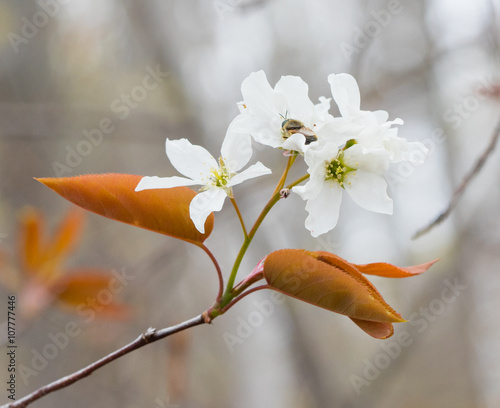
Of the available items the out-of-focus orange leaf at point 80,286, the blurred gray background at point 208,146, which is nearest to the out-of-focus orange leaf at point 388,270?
the out-of-focus orange leaf at point 80,286

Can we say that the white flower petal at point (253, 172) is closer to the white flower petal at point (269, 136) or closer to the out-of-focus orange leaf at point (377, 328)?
the white flower petal at point (269, 136)

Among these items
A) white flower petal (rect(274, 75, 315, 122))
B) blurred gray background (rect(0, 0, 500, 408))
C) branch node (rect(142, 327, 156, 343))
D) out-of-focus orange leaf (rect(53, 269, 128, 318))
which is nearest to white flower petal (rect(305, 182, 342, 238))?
white flower petal (rect(274, 75, 315, 122))

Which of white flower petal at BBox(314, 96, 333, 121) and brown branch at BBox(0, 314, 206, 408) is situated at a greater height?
white flower petal at BBox(314, 96, 333, 121)

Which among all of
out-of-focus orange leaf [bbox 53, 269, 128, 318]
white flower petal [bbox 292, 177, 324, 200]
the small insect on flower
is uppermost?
out-of-focus orange leaf [bbox 53, 269, 128, 318]

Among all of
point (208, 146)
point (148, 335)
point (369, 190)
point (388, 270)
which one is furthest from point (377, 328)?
point (208, 146)

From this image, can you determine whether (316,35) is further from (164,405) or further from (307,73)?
(164,405)

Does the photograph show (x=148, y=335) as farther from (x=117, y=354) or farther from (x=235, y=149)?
(x=235, y=149)

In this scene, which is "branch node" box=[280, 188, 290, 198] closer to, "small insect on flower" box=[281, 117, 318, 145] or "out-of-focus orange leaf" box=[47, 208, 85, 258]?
"small insect on flower" box=[281, 117, 318, 145]
